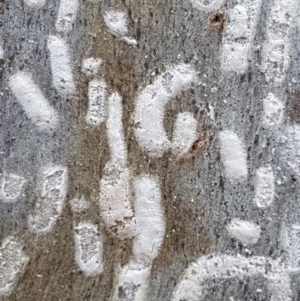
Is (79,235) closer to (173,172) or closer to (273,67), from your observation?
(173,172)

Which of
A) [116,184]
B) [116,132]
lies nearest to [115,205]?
[116,184]

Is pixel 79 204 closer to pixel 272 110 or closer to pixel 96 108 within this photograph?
pixel 96 108

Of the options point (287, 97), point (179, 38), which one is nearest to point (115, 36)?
point (179, 38)

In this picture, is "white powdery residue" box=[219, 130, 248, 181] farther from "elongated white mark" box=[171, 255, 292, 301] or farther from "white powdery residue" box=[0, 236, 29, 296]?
"white powdery residue" box=[0, 236, 29, 296]

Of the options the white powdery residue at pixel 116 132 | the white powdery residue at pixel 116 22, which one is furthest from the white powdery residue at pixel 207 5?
the white powdery residue at pixel 116 132

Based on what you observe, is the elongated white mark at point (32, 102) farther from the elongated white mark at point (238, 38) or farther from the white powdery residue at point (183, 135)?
the elongated white mark at point (238, 38)

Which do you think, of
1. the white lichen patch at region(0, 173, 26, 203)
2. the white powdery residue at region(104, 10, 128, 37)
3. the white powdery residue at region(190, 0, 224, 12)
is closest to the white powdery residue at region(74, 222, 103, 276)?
the white lichen patch at region(0, 173, 26, 203)
